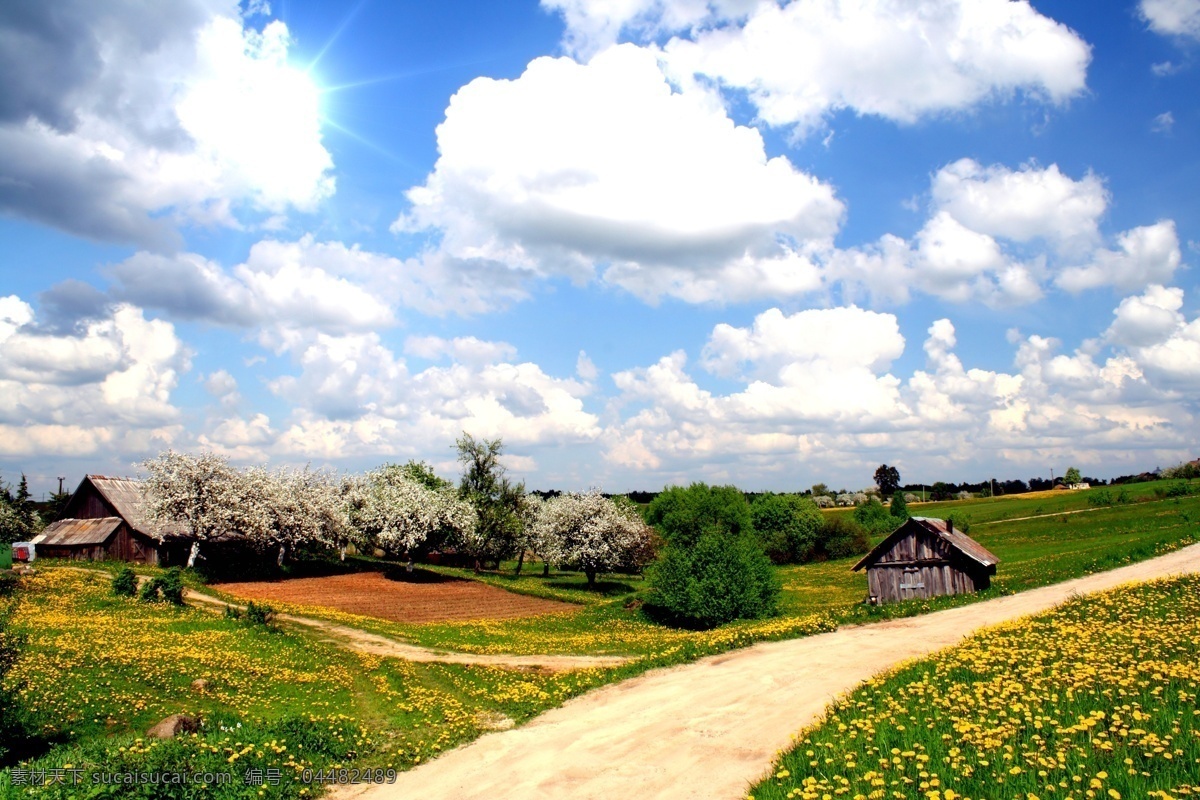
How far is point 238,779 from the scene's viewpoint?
43.4ft

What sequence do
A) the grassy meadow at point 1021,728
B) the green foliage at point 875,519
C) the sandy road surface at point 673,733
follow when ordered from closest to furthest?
the grassy meadow at point 1021,728 → the sandy road surface at point 673,733 → the green foliage at point 875,519

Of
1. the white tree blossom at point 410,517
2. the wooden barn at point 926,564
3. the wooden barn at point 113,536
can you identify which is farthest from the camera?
the white tree blossom at point 410,517

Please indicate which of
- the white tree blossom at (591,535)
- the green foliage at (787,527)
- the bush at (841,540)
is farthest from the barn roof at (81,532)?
the bush at (841,540)

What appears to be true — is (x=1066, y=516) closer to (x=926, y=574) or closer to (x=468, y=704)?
(x=926, y=574)

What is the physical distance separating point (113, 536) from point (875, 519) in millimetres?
110946

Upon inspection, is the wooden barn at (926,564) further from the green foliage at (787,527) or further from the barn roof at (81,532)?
the green foliage at (787,527)

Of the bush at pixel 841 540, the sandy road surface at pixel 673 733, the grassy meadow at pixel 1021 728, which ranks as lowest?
the bush at pixel 841 540

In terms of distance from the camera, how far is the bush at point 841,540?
344 ft

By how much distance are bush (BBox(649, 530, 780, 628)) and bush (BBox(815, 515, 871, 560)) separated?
6527cm

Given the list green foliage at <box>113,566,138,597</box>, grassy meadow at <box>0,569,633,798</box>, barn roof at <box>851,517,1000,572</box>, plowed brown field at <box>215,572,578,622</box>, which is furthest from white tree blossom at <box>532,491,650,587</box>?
grassy meadow at <box>0,569,633,798</box>

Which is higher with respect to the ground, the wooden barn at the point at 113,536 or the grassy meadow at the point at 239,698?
the wooden barn at the point at 113,536

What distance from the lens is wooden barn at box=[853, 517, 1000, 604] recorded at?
40406mm

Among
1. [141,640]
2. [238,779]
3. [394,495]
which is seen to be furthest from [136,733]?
[394,495]

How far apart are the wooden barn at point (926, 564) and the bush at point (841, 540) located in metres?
64.4
